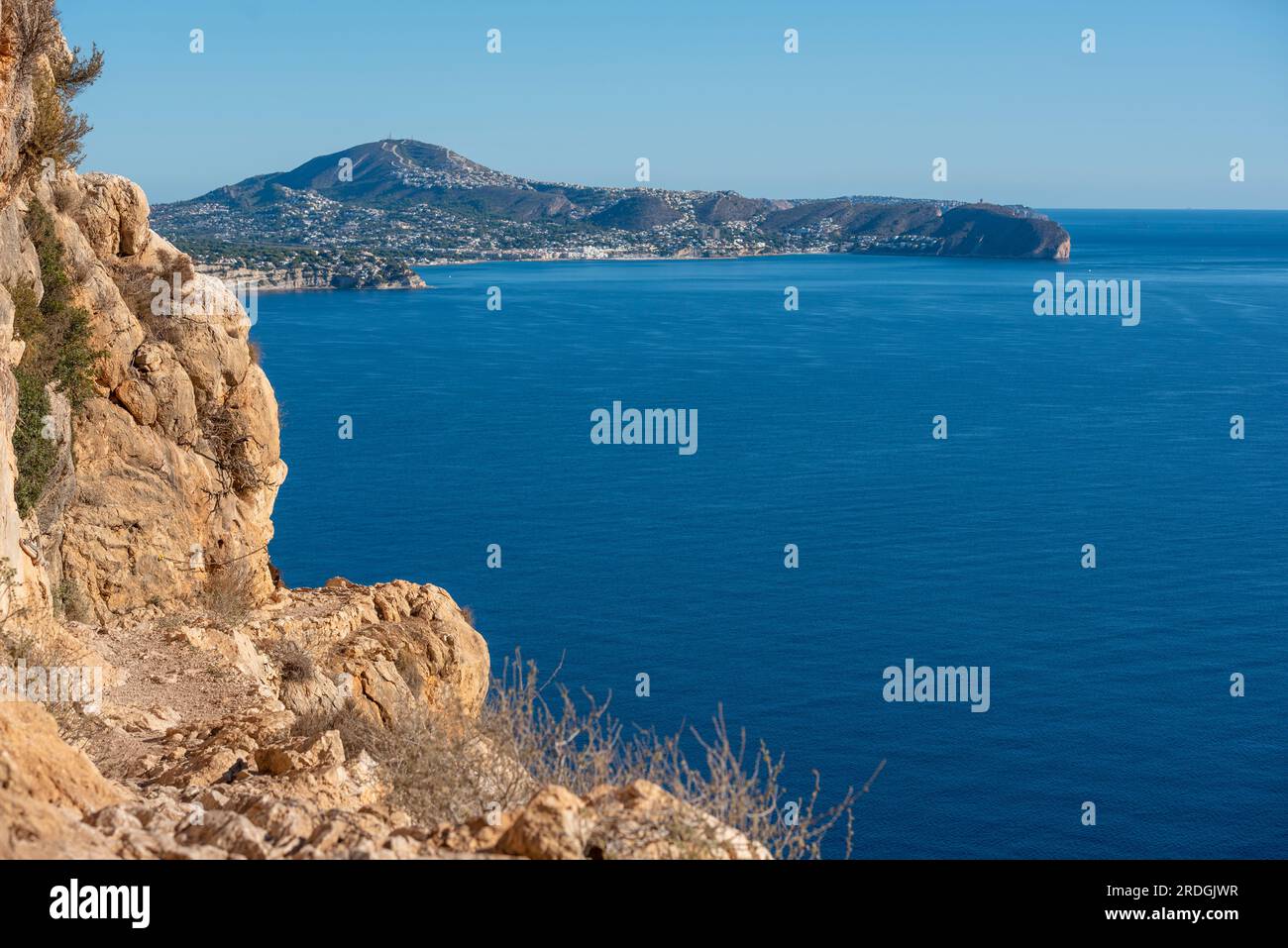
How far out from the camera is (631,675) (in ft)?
135

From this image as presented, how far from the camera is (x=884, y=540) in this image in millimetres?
52094

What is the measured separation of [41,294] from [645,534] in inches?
1525

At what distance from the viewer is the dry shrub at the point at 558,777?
225 inches

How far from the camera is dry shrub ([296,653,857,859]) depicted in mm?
5719

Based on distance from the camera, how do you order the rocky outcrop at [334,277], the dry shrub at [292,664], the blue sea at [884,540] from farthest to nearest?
1. the rocky outcrop at [334,277]
2. the blue sea at [884,540]
3. the dry shrub at [292,664]

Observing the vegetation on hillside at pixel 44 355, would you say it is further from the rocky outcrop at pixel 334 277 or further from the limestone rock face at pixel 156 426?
the rocky outcrop at pixel 334 277

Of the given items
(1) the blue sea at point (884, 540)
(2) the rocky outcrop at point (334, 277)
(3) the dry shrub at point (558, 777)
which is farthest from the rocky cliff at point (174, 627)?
(2) the rocky outcrop at point (334, 277)

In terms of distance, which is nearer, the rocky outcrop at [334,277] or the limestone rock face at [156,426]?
the limestone rock face at [156,426]

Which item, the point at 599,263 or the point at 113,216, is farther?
the point at 599,263

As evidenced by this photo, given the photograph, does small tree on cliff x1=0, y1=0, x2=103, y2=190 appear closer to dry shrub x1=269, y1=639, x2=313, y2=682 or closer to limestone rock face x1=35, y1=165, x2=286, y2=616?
limestone rock face x1=35, y1=165, x2=286, y2=616

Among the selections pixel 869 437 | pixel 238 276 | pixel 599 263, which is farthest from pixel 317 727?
pixel 599 263

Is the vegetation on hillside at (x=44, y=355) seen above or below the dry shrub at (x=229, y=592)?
above

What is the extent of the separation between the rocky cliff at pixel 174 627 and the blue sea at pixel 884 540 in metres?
17.6
